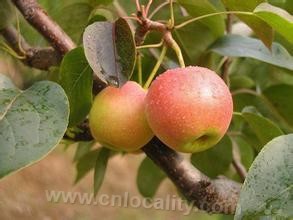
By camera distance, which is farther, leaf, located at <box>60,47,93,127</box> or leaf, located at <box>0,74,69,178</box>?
leaf, located at <box>60,47,93,127</box>

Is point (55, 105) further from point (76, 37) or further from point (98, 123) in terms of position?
point (76, 37)

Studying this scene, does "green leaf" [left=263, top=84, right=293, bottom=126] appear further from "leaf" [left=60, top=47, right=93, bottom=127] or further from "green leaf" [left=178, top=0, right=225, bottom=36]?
"leaf" [left=60, top=47, right=93, bottom=127]

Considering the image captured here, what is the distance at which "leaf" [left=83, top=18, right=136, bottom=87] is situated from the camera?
754mm

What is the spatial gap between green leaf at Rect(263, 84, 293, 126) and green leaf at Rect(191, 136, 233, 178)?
16cm

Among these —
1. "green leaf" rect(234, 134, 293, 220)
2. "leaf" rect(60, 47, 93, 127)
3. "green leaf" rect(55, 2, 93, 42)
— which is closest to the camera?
"green leaf" rect(234, 134, 293, 220)

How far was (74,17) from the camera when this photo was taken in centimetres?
115

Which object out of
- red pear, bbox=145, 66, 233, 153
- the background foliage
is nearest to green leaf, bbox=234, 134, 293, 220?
the background foliage

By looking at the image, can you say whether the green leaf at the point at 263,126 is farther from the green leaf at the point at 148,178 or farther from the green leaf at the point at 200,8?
the green leaf at the point at 148,178

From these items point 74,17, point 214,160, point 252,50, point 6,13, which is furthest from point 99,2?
point 214,160

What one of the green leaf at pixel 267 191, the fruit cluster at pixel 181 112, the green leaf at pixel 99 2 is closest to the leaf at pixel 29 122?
the fruit cluster at pixel 181 112

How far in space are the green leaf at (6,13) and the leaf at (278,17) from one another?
462 millimetres

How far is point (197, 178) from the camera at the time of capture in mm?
941

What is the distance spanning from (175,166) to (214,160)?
13.6 inches

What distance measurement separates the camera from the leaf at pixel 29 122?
2.10 ft
